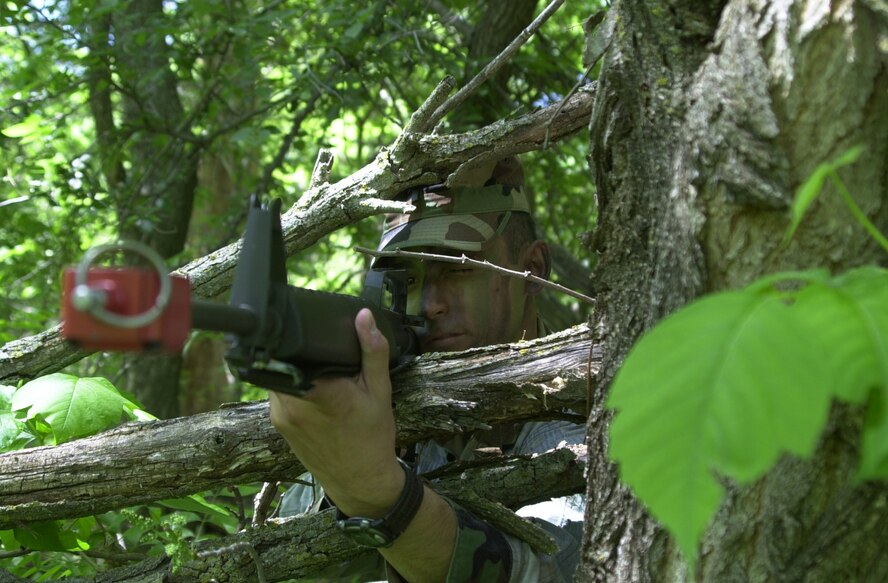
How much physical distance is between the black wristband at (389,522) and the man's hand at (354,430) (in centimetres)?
2

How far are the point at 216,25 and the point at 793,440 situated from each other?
381cm

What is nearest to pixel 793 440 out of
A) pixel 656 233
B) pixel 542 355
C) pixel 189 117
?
pixel 656 233

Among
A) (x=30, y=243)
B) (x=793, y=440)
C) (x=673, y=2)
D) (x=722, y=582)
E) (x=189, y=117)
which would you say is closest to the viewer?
(x=793, y=440)

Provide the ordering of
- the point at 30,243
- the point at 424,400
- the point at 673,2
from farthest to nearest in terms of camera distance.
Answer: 1. the point at 30,243
2. the point at 424,400
3. the point at 673,2

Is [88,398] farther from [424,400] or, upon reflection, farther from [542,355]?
[542,355]

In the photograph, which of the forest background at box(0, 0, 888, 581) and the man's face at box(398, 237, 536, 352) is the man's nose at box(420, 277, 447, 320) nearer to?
the man's face at box(398, 237, 536, 352)

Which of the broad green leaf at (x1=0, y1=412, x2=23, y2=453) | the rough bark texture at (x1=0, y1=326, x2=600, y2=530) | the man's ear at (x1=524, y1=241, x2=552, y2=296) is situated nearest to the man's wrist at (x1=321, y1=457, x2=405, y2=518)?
the rough bark texture at (x1=0, y1=326, x2=600, y2=530)

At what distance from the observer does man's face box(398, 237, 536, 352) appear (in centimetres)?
251

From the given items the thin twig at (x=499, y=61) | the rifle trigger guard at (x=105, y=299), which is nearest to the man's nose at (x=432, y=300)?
the thin twig at (x=499, y=61)

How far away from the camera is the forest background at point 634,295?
2.26 feet

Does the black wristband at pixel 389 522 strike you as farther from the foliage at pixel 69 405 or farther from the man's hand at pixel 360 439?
the foliage at pixel 69 405

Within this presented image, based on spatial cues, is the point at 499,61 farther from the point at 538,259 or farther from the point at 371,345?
the point at 538,259

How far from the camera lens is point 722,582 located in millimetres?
996

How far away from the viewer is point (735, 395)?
2.23 feet
